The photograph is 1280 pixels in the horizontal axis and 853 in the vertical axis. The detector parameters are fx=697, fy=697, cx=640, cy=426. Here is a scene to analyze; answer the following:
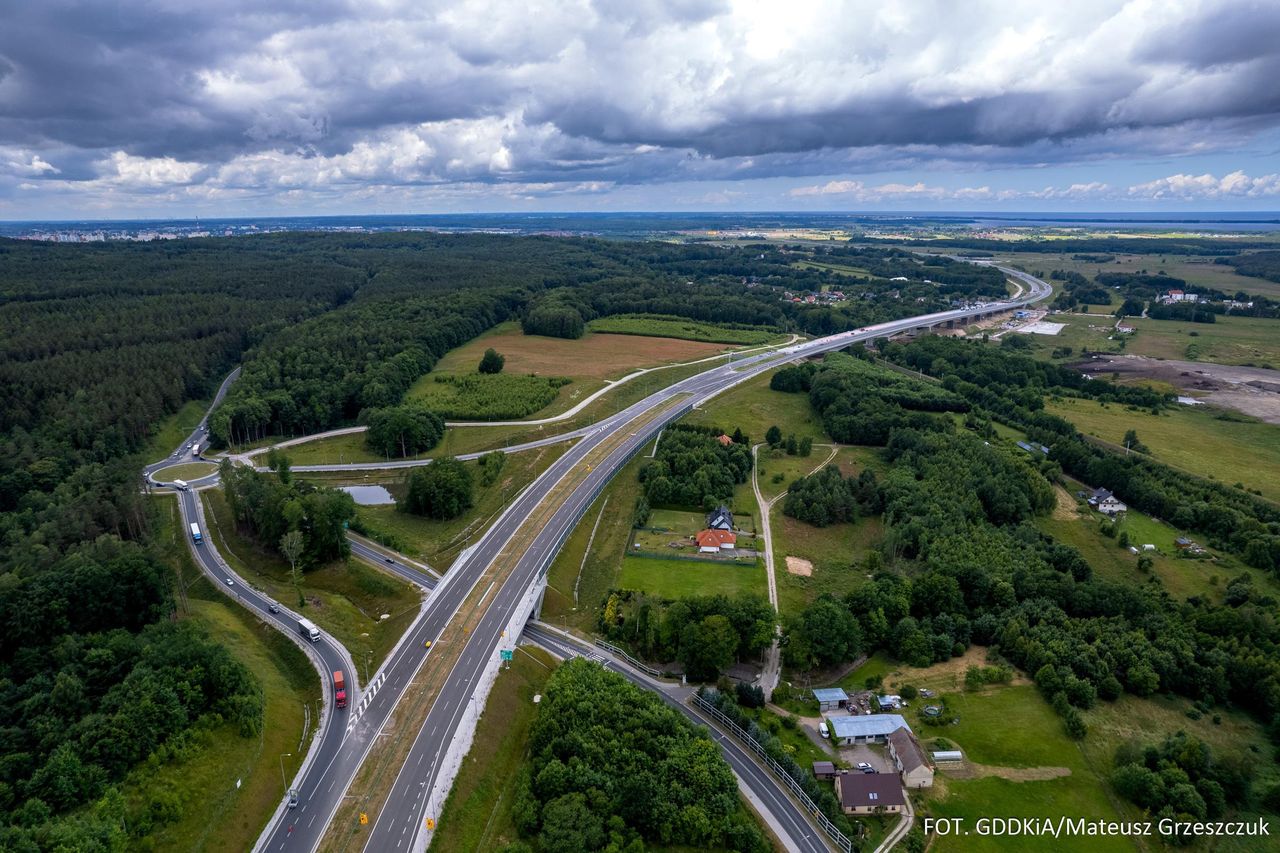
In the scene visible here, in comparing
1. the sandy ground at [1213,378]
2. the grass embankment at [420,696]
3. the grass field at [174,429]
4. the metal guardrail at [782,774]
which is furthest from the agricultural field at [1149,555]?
the grass field at [174,429]

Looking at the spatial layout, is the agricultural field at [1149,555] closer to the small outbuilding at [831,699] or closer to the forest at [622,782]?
the small outbuilding at [831,699]

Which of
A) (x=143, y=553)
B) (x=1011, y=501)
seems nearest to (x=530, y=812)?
(x=143, y=553)

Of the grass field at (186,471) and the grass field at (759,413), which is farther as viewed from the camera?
the grass field at (759,413)

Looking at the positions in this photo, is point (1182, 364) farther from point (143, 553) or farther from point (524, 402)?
point (143, 553)

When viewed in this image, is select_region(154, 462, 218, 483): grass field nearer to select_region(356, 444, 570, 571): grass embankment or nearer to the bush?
select_region(356, 444, 570, 571): grass embankment

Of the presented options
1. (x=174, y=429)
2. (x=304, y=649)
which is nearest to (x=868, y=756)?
(x=304, y=649)
